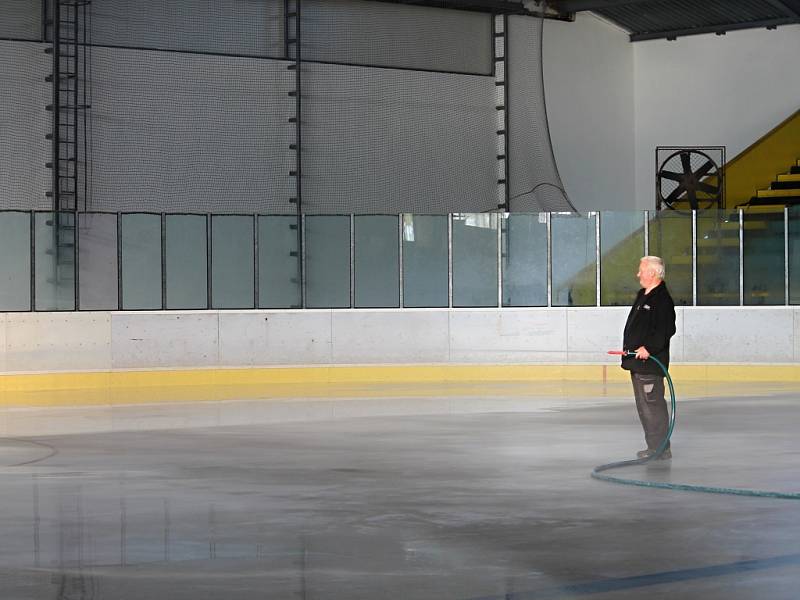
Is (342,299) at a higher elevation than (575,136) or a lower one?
lower

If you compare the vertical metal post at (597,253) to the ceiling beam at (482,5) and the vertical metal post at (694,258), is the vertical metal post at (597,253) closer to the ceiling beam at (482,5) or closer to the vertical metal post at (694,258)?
the vertical metal post at (694,258)

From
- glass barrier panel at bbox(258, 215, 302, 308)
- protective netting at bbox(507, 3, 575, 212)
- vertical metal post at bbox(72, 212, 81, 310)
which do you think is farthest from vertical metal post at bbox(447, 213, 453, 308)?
vertical metal post at bbox(72, 212, 81, 310)

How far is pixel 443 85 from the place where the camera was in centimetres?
3244

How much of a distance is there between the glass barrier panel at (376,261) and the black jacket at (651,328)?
12654mm

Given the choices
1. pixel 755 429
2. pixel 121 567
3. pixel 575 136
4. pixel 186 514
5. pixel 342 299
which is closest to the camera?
pixel 121 567

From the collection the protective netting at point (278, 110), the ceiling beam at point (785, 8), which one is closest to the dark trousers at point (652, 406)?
the protective netting at point (278, 110)

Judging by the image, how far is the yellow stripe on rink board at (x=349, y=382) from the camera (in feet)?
70.9

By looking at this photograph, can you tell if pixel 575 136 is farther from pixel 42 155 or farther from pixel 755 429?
pixel 755 429

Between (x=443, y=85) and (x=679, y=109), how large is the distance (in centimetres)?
690

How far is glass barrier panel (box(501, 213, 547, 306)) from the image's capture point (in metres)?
25.3

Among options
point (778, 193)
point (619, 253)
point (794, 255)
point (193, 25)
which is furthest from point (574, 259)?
point (778, 193)

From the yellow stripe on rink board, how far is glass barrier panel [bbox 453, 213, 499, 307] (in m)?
1.14

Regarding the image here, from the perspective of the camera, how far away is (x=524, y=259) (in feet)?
83.6

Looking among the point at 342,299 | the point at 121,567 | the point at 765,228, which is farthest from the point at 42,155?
the point at 121,567
